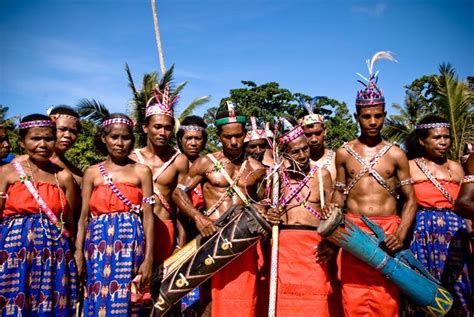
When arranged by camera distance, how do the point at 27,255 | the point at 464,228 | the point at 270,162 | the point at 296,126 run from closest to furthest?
1. the point at 27,255
2. the point at 296,126
3. the point at 464,228
4. the point at 270,162

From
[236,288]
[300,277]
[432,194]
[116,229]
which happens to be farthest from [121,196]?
[432,194]

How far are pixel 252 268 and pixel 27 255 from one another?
239 centimetres

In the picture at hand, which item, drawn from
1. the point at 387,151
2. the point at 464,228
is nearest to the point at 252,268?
the point at 387,151

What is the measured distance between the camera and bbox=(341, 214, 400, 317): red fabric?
4992mm

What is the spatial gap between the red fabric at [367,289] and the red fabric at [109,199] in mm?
2513

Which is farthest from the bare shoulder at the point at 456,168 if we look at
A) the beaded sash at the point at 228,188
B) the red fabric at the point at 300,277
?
the beaded sash at the point at 228,188

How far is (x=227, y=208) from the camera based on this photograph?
5375 millimetres

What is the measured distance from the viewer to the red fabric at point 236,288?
495cm

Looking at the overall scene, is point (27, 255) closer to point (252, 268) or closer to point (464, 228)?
point (252, 268)

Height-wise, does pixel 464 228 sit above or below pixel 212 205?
below

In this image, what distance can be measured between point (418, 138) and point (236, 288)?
3251 mm

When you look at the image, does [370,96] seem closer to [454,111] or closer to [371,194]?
[371,194]

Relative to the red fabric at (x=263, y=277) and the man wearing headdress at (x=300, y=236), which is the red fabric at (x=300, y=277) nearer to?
the man wearing headdress at (x=300, y=236)

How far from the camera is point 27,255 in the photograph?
4566 millimetres
